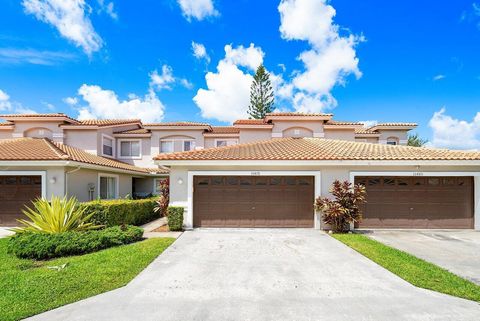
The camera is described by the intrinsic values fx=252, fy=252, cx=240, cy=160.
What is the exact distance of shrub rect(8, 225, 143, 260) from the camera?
741cm

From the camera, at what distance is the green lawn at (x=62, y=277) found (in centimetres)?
468

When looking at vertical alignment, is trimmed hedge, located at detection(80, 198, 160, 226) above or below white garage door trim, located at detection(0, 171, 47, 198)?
below

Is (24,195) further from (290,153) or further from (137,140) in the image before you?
(290,153)

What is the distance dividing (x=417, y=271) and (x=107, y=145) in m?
21.2

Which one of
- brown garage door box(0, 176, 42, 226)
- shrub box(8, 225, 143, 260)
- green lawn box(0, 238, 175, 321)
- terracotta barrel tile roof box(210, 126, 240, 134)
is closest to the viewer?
green lawn box(0, 238, 175, 321)

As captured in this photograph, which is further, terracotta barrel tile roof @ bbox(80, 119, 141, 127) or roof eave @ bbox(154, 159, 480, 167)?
terracotta barrel tile roof @ bbox(80, 119, 141, 127)

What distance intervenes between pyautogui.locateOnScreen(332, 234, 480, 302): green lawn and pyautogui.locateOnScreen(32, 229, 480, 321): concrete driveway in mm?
286

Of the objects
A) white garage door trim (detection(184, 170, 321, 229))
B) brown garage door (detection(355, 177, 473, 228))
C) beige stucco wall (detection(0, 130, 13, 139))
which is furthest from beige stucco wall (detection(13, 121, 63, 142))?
brown garage door (detection(355, 177, 473, 228))

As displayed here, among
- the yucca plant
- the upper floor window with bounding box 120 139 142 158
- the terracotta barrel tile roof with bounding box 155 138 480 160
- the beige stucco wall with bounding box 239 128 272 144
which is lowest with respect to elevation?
the yucca plant

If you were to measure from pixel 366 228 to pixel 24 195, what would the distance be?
1622 centimetres

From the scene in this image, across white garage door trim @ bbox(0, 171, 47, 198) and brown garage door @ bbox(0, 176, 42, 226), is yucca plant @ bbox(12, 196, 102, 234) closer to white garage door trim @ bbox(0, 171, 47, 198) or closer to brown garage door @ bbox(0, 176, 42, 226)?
white garage door trim @ bbox(0, 171, 47, 198)

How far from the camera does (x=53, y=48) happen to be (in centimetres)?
1470


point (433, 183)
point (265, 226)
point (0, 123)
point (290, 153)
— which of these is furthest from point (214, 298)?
point (0, 123)

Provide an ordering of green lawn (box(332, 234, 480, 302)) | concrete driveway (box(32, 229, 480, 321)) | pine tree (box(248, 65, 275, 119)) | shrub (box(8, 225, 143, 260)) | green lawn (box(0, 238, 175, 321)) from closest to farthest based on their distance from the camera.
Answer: concrete driveway (box(32, 229, 480, 321)), green lawn (box(0, 238, 175, 321)), green lawn (box(332, 234, 480, 302)), shrub (box(8, 225, 143, 260)), pine tree (box(248, 65, 275, 119))
